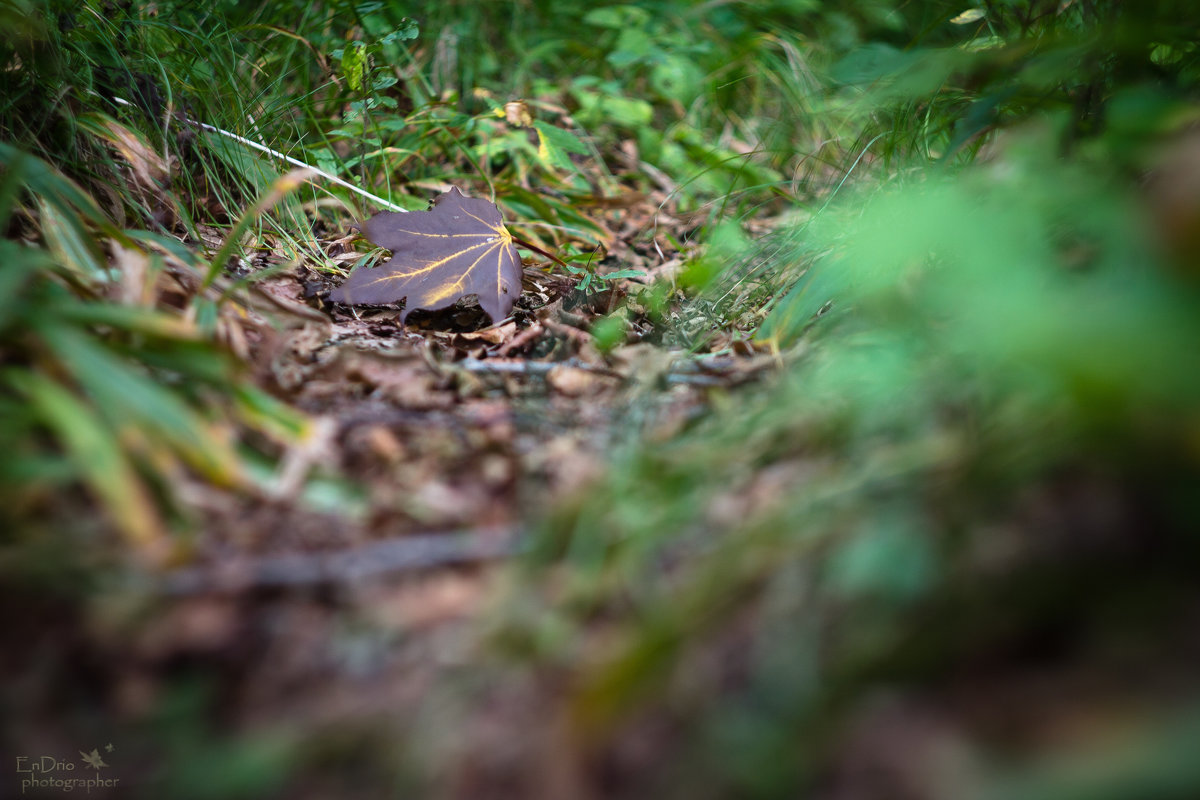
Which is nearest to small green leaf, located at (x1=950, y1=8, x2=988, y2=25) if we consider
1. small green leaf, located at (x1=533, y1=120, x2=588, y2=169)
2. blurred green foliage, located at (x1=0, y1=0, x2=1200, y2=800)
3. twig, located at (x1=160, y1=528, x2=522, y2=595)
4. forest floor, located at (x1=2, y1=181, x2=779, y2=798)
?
blurred green foliage, located at (x1=0, y1=0, x2=1200, y2=800)

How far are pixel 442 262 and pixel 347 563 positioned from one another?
101 centimetres

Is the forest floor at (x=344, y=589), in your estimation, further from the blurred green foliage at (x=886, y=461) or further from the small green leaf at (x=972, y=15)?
the small green leaf at (x=972, y=15)

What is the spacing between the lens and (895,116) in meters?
1.70

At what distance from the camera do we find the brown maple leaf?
1529 millimetres

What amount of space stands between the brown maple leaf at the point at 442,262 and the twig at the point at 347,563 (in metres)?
0.85

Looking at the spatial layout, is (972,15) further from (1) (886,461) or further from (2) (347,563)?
(2) (347,563)

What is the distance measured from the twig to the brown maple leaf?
0.85 m

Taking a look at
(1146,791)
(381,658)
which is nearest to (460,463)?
(381,658)

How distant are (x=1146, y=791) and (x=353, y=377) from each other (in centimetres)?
113

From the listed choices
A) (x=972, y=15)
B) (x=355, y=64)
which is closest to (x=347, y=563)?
(x=355, y=64)

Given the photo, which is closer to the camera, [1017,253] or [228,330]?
[1017,253]

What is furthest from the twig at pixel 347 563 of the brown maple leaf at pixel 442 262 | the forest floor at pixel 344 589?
the brown maple leaf at pixel 442 262

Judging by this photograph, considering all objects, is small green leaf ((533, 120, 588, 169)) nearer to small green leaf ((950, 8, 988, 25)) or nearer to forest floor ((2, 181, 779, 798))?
small green leaf ((950, 8, 988, 25))

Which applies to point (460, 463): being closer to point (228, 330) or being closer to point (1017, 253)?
point (228, 330)
